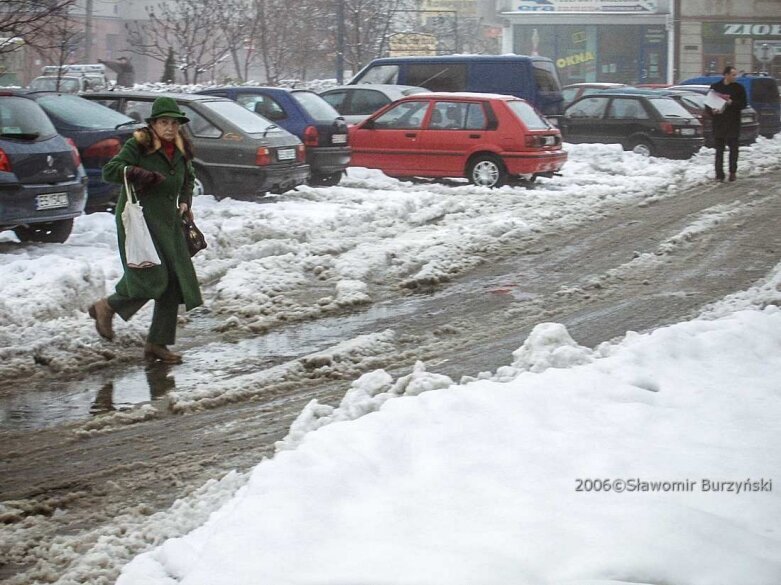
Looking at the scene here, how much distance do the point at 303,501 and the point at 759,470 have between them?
1.82 metres

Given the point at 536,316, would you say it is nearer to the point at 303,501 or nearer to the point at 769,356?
the point at 769,356

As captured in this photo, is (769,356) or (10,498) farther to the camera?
(769,356)

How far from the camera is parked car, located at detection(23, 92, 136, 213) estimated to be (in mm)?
13680

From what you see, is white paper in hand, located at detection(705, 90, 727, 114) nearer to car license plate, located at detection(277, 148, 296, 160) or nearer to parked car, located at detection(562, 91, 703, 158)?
parked car, located at detection(562, 91, 703, 158)

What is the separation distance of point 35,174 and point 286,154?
506cm

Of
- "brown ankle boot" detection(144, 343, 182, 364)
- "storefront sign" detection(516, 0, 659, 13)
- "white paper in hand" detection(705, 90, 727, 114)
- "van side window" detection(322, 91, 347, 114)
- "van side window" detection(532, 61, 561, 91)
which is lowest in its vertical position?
"brown ankle boot" detection(144, 343, 182, 364)

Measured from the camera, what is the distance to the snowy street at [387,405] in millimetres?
4191

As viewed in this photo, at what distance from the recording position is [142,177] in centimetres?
727

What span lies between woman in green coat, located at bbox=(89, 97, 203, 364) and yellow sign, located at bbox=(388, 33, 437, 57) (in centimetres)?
3582

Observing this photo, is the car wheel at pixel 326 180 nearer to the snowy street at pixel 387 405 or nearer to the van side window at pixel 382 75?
the snowy street at pixel 387 405

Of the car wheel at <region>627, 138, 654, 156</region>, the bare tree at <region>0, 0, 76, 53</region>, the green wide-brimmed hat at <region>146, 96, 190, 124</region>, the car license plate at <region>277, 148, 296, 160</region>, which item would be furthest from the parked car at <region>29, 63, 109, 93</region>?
the green wide-brimmed hat at <region>146, 96, 190, 124</region>

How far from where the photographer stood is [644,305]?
30.3 ft

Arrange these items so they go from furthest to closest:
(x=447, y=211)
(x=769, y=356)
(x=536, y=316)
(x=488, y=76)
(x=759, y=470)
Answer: (x=488, y=76) → (x=447, y=211) → (x=536, y=316) → (x=769, y=356) → (x=759, y=470)

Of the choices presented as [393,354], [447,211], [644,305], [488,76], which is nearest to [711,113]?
[447,211]
